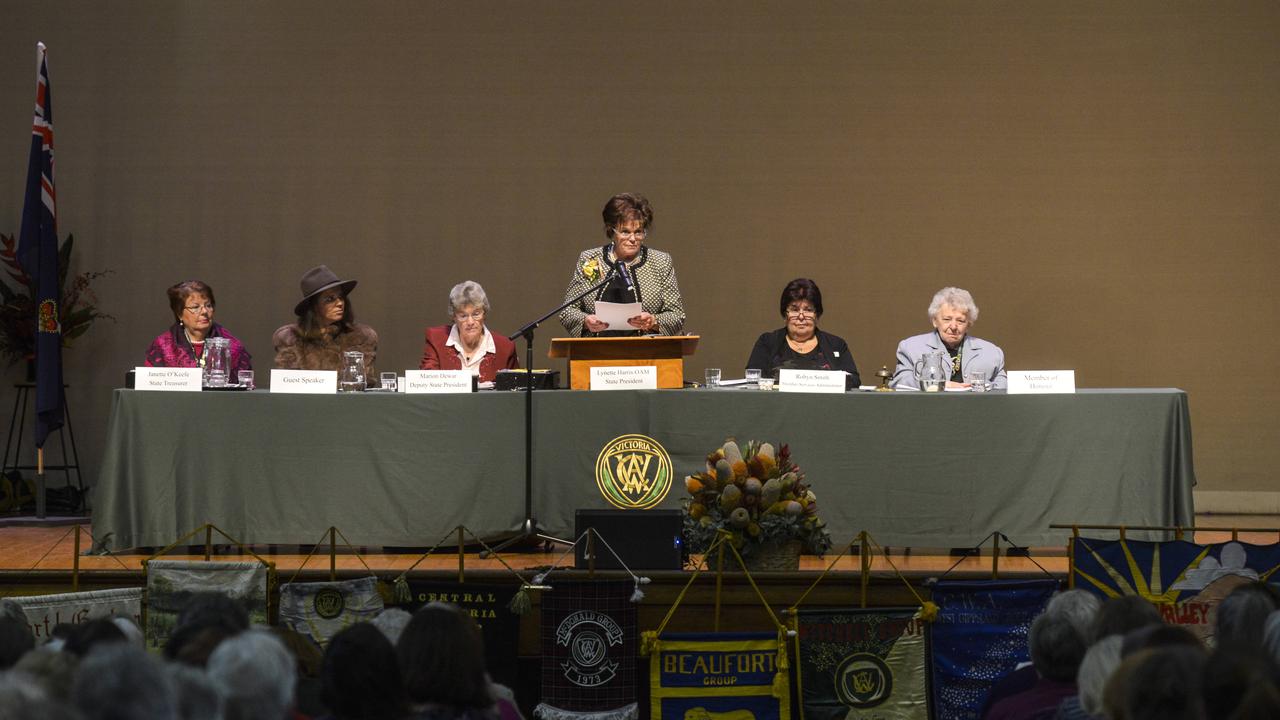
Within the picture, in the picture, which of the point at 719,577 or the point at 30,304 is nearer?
the point at 719,577

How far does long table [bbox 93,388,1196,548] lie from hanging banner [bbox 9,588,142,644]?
2.50 ft

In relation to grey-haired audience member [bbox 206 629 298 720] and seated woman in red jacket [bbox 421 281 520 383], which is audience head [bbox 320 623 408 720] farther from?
seated woman in red jacket [bbox 421 281 520 383]

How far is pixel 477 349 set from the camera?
609 cm

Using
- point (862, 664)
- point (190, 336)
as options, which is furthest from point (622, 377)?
point (190, 336)

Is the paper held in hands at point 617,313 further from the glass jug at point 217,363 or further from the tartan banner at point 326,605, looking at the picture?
the glass jug at point 217,363

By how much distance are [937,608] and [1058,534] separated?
0.98 m

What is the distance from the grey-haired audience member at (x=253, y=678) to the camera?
7.08ft

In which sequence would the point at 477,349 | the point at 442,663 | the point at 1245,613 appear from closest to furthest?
the point at 442,663 → the point at 1245,613 → the point at 477,349

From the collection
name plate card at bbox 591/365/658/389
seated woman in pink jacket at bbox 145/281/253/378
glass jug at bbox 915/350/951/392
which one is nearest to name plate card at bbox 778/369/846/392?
glass jug at bbox 915/350/951/392

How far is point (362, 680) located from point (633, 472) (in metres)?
2.84

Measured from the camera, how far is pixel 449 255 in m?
7.94

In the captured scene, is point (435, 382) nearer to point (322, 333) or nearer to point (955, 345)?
point (322, 333)

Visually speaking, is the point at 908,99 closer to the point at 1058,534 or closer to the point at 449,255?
the point at 449,255

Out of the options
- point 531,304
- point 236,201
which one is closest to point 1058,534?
point 531,304
